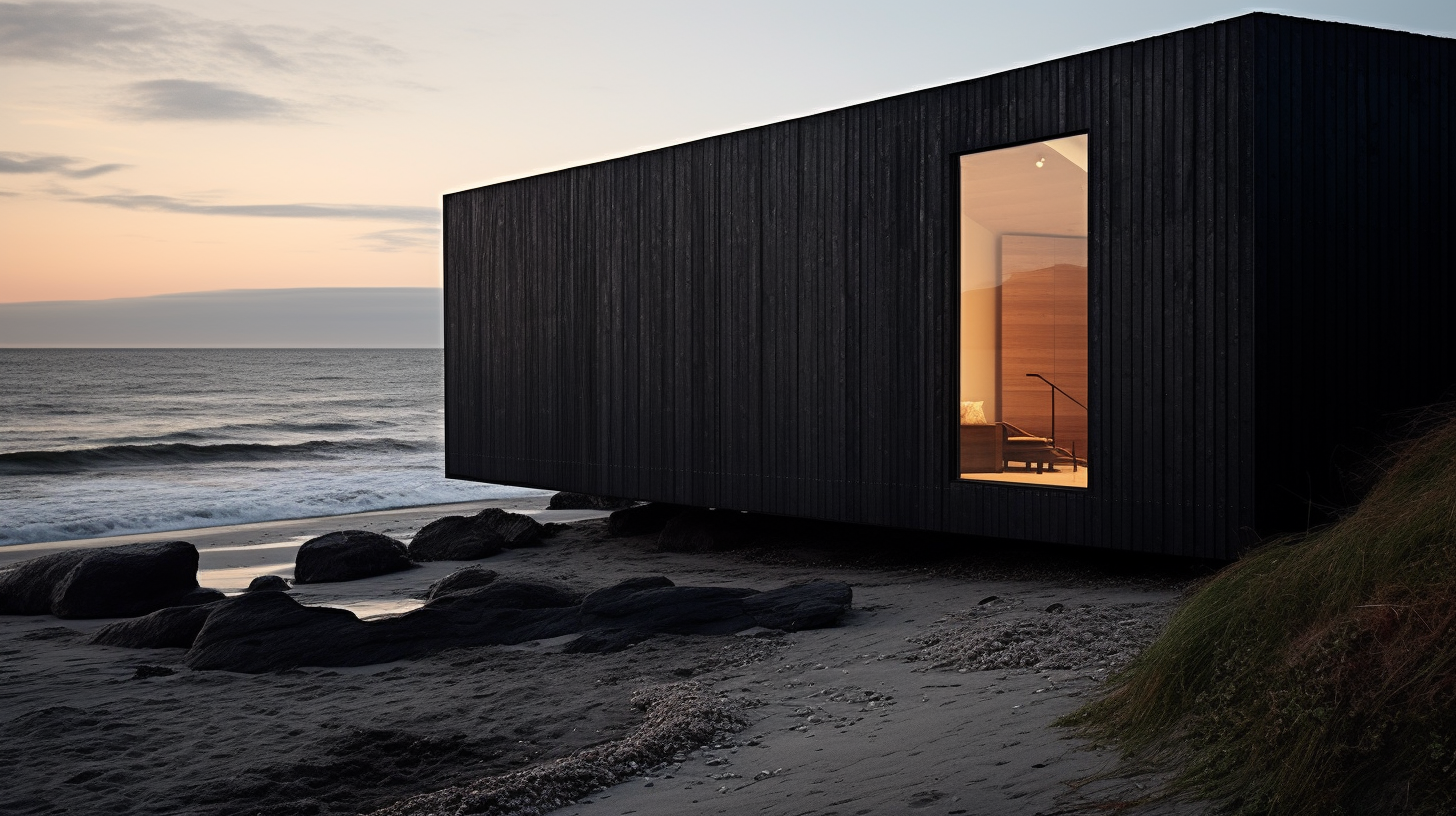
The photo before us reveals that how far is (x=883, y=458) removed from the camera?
386 inches

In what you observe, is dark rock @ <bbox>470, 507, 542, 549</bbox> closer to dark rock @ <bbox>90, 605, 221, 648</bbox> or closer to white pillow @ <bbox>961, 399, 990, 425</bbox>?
dark rock @ <bbox>90, 605, 221, 648</bbox>

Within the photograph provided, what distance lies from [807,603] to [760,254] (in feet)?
13.0

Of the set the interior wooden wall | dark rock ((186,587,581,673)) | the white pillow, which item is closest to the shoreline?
dark rock ((186,587,581,673))

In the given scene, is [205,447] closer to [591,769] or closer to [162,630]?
[162,630]

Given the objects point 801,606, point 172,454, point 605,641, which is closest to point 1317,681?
point 801,606

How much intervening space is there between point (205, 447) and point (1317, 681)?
29795 millimetres

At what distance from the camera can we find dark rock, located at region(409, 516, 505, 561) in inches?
495

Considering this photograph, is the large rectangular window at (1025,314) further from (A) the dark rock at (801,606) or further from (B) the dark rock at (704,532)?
(B) the dark rock at (704,532)

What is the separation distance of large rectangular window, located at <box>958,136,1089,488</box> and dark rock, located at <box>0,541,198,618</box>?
646 cm

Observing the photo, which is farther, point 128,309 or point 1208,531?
point 128,309

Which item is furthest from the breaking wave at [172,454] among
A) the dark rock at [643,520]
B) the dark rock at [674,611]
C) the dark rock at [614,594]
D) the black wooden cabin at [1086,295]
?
the dark rock at [674,611]

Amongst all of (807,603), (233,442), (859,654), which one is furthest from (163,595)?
(233,442)

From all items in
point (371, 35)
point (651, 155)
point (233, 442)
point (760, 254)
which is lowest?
point (233, 442)

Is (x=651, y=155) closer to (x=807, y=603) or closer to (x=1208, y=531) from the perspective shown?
(x=807, y=603)
